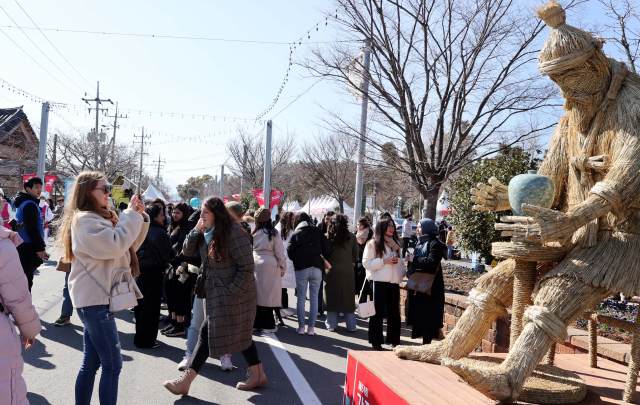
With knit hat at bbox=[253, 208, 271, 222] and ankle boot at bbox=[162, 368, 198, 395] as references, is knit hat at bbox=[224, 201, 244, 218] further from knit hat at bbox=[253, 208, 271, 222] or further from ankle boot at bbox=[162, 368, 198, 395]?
ankle boot at bbox=[162, 368, 198, 395]

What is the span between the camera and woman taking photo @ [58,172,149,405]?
3.44 meters

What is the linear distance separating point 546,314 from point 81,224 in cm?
308

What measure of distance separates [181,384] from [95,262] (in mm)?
1565

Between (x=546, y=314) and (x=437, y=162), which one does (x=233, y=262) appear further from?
(x=437, y=162)

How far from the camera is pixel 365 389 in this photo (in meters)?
3.70

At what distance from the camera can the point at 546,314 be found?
2.83m

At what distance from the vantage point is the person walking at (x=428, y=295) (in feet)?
19.2

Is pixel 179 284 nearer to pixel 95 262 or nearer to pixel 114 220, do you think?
pixel 114 220

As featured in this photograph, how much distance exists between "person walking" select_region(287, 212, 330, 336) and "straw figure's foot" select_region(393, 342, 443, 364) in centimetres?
357

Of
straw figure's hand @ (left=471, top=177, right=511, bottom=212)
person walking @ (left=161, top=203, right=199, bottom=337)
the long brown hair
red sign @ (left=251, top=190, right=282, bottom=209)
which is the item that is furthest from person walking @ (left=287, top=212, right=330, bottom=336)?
red sign @ (left=251, top=190, right=282, bottom=209)

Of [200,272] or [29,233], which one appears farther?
[29,233]

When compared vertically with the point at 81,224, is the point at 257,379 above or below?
below

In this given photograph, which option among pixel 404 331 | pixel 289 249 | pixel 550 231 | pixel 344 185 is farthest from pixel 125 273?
pixel 344 185

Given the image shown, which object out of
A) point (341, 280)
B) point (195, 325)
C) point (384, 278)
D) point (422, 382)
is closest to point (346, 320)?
point (341, 280)
